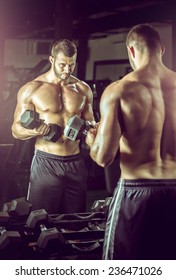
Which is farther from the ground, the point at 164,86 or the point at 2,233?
the point at 164,86

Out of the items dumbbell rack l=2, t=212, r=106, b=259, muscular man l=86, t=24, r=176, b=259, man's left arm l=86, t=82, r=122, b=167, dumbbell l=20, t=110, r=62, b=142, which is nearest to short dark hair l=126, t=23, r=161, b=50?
muscular man l=86, t=24, r=176, b=259

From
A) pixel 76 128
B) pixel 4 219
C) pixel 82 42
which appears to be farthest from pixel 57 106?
pixel 82 42

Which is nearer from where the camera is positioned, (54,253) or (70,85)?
(54,253)

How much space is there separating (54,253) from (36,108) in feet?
3.51

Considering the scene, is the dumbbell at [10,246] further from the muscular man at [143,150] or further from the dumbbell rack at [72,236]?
the muscular man at [143,150]

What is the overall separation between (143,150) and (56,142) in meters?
1.16

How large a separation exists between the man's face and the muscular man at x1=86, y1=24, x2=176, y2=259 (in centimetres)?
108

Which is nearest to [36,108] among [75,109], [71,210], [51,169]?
[75,109]

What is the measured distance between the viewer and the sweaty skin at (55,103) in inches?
108

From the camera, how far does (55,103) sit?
9.14 ft

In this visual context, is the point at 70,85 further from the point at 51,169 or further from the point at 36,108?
the point at 51,169

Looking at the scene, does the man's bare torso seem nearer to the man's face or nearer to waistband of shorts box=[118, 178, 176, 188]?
the man's face

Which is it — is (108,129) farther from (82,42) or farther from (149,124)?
(82,42)

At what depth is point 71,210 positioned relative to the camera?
2711 mm
